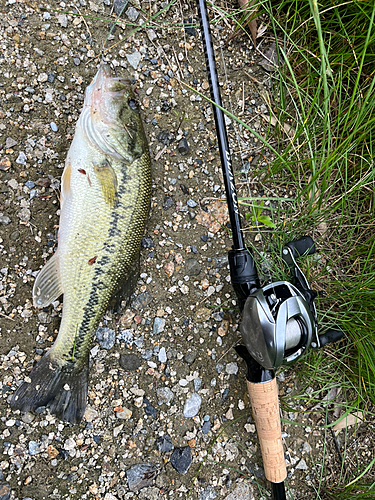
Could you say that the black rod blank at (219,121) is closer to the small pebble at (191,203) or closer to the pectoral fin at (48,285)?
the small pebble at (191,203)

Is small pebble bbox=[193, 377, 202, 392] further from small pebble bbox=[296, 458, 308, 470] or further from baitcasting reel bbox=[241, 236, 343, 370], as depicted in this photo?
small pebble bbox=[296, 458, 308, 470]

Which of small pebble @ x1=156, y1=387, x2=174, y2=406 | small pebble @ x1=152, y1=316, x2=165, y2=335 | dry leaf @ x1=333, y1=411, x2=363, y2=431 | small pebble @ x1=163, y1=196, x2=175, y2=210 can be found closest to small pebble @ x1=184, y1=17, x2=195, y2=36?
small pebble @ x1=163, y1=196, x2=175, y2=210

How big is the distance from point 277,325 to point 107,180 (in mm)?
1322

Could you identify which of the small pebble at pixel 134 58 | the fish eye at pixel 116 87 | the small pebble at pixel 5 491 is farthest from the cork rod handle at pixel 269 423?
the small pebble at pixel 134 58

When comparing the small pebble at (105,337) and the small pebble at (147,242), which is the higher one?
the small pebble at (147,242)

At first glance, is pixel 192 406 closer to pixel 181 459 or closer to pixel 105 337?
pixel 181 459

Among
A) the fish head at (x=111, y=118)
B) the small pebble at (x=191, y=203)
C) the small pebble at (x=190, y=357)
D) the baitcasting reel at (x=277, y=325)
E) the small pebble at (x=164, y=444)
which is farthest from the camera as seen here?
the small pebble at (x=191, y=203)

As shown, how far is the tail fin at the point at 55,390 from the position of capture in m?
2.45

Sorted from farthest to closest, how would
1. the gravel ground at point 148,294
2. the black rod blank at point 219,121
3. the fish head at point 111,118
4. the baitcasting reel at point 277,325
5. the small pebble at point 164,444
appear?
the small pebble at point 164,444, the gravel ground at point 148,294, the fish head at point 111,118, the black rod blank at point 219,121, the baitcasting reel at point 277,325

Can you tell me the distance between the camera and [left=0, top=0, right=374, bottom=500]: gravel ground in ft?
8.38

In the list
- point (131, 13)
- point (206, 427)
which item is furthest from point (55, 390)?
point (131, 13)

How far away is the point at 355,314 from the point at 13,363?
2.37 meters

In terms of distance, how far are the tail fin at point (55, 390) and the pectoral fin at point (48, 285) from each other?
0.34m

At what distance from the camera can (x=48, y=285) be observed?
8.21 ft
